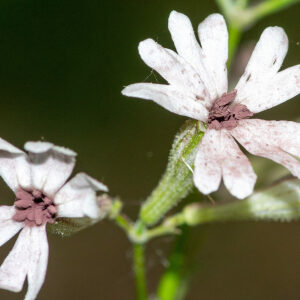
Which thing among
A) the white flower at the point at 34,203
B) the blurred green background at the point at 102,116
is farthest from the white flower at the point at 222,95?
the blurred green background at the point at 102,116

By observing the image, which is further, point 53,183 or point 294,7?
point 294,7

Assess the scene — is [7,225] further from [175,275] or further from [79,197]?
[175,275]

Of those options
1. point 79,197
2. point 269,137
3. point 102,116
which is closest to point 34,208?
point 79,197

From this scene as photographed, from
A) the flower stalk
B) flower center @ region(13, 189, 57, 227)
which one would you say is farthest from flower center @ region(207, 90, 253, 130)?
flower center @ region(13, 189, 57, 227)

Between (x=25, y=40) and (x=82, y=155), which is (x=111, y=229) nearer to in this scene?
(x=82, y=155)

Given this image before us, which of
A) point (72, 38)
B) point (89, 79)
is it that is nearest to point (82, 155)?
point (89, 79)

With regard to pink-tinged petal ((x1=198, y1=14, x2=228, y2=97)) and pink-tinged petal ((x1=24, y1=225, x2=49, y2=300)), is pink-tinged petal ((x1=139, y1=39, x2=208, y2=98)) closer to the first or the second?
pink-tinged petal ((x1=198, y1=14, x2=228, y2=97))
